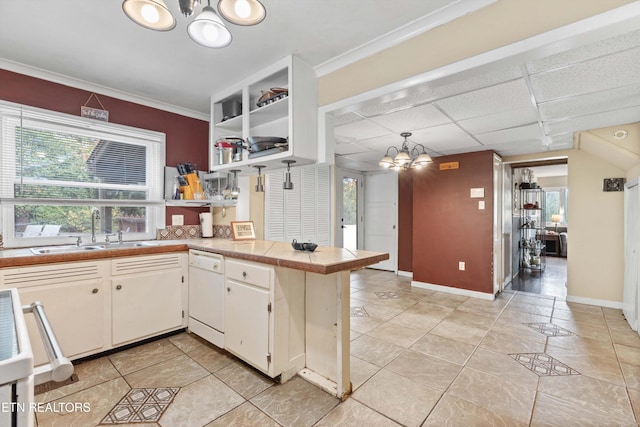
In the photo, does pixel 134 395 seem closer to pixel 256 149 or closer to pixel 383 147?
pixel 256 149

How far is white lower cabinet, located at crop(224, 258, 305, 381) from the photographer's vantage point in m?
2.03

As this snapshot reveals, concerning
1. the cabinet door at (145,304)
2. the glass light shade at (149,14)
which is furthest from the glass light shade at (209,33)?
the cabinet door at (145,304)

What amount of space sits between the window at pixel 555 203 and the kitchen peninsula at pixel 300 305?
33.9 ft

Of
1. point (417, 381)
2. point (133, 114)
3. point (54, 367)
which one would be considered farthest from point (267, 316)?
point (133, 114)

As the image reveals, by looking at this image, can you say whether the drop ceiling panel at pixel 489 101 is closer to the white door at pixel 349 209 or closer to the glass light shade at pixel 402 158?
the glass light shade at pixel 402 158

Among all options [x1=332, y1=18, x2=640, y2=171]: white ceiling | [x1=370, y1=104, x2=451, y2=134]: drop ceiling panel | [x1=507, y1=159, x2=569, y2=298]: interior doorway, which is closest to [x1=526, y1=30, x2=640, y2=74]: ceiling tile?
[x1=332, y1=18, x2=640, y2=171]: white ceiling

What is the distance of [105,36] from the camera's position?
2.11 metres

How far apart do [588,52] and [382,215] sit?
4640 millimetres

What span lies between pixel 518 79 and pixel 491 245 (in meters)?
2.79

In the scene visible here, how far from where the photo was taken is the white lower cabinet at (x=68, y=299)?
81.9 inches

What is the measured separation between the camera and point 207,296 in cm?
263

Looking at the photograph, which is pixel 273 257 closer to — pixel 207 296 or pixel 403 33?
pixel 207 296

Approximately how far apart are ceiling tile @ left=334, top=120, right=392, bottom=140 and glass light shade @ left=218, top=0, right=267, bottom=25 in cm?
183

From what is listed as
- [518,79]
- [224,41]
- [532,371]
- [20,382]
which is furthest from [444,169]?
[20,382]
